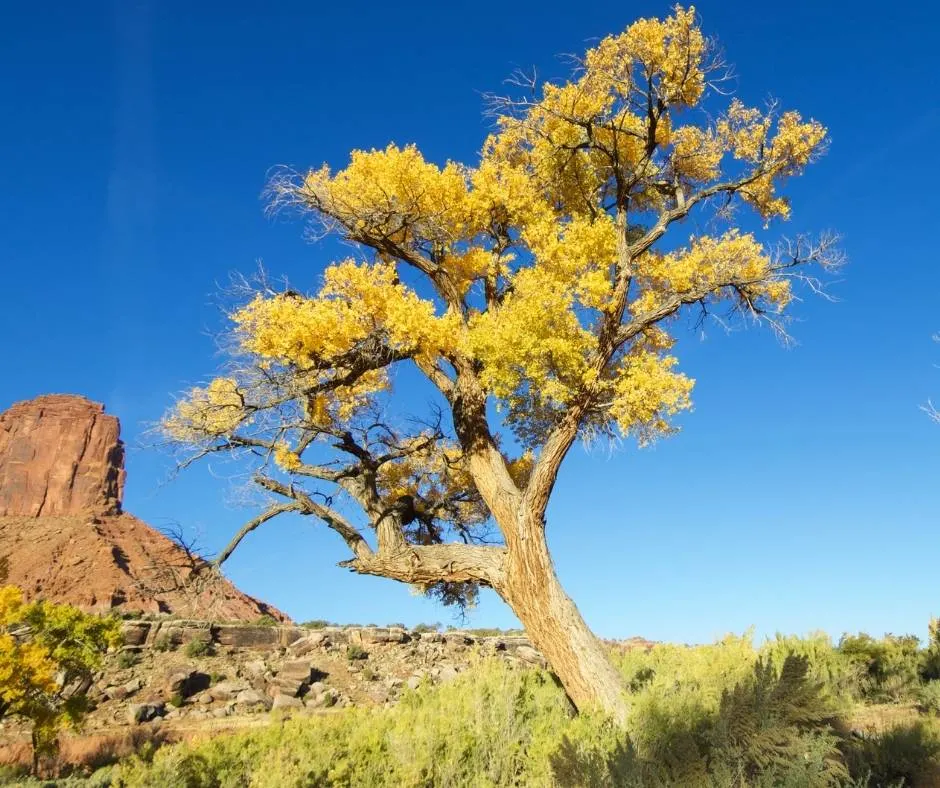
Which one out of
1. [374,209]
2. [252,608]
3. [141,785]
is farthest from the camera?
[252,608]

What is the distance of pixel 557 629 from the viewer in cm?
962

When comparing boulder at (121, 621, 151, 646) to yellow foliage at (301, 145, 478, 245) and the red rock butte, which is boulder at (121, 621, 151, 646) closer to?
the red rock butte

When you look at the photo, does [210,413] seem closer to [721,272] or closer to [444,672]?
[721,272]

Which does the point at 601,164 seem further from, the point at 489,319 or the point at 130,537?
the point at 130,537

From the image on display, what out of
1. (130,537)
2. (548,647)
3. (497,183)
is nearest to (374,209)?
(497,183)

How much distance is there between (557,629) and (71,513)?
10481 cm

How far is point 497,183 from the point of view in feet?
42.5

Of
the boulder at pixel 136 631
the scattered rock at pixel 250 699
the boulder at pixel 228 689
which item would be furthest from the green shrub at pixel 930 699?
the boulder at pixel 136 631

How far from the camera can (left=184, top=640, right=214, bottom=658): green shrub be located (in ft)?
112

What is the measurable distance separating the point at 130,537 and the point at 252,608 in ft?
67.1

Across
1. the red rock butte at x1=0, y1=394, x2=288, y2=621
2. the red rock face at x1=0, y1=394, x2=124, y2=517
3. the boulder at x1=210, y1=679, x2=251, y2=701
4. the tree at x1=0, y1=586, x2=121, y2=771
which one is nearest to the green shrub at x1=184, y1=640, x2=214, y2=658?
the boulder at x1=210, y1=679, x2=251, y2=701

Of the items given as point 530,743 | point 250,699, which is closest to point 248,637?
point 250,699

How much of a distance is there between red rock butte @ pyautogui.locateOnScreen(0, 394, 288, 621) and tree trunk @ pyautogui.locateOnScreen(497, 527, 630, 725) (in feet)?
150

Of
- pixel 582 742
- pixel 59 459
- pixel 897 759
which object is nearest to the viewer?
pixel 897 759
